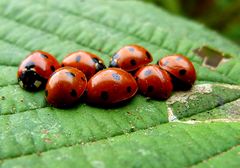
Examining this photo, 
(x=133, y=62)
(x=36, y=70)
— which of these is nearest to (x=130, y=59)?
(x=133, y=62)

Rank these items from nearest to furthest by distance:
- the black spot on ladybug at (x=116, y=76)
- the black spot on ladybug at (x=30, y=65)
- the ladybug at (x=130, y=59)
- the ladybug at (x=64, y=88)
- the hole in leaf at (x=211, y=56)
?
the ladybug at (x=64, y=88)
the black spot on ladybug at (x=116, y=76)
the black spot on ladybug at (x=30, y=65)
the ladybug at (x=130, y=59)
the hole in leaf at (x=211, y=56)

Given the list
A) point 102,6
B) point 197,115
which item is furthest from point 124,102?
point 102,6

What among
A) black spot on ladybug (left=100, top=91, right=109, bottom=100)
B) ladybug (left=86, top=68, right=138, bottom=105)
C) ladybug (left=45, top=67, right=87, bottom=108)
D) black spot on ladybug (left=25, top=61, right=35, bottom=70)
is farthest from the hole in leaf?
black spot on ladybug (left=25, top=61, right=35, bottom=70)

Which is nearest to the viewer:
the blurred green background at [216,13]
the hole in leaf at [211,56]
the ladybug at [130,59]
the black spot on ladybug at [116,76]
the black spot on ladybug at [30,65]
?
the black spot on ladybug at [116,76]

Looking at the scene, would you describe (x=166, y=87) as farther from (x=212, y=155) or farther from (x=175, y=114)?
(x=212, y=155)

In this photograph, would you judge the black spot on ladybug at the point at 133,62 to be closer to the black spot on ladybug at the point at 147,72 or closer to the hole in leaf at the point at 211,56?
the black spot on ladybug at the point at 147,72

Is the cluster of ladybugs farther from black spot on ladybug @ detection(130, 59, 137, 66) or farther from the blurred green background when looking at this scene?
the blurred green background

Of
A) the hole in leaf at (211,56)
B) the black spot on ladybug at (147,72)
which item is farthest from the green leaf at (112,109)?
the black spot on ladybug at (147,72)

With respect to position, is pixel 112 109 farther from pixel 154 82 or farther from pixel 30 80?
pixel 30 80

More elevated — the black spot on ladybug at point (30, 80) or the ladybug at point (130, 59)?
the ladybug at point (130, 59)
